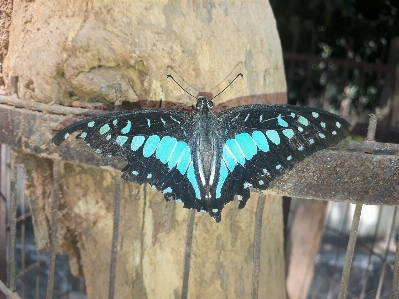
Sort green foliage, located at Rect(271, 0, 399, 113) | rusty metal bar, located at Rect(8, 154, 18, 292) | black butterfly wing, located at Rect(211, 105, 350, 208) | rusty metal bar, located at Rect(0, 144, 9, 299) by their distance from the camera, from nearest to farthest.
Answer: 1. black butterfly wing, located at Rect(211, 105, 350, 208)
2. rusty metal bar, located at Rect(8, 154, 18, 292)
3. rusty metal bar, located at Rect(0, 144, 9, 299)
4. green foliage, located at Rect(271, 0, 399, 113)

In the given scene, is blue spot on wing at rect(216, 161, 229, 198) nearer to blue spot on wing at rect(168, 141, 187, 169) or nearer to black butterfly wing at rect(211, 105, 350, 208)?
black butterfly wing at rect(211, 105, 350, 208)

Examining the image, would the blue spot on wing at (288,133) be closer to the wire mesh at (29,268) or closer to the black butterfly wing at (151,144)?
the black butterfly wing at (151,144)

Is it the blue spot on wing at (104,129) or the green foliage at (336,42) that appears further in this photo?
the green foliage at (336,42)

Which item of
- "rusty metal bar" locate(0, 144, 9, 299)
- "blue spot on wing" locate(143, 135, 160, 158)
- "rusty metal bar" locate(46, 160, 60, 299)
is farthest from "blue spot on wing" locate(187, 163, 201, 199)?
"rusty metal bar" locate(0, 144, 9, 299)

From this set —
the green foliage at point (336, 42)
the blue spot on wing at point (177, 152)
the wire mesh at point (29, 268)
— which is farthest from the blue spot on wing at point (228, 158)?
the green foliage at point (336, 42)

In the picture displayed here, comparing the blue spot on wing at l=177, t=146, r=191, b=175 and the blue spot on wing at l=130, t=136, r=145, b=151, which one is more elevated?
the blue spot on wing at l=130, t=136, r=145, b=151

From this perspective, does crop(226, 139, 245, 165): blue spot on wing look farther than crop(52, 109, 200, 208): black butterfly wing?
Yes

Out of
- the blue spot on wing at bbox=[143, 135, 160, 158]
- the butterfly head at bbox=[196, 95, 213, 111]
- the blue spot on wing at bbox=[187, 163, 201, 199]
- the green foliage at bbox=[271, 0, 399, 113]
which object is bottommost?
the blue spot on wing at bbox=[187, 163, 201, 199]
